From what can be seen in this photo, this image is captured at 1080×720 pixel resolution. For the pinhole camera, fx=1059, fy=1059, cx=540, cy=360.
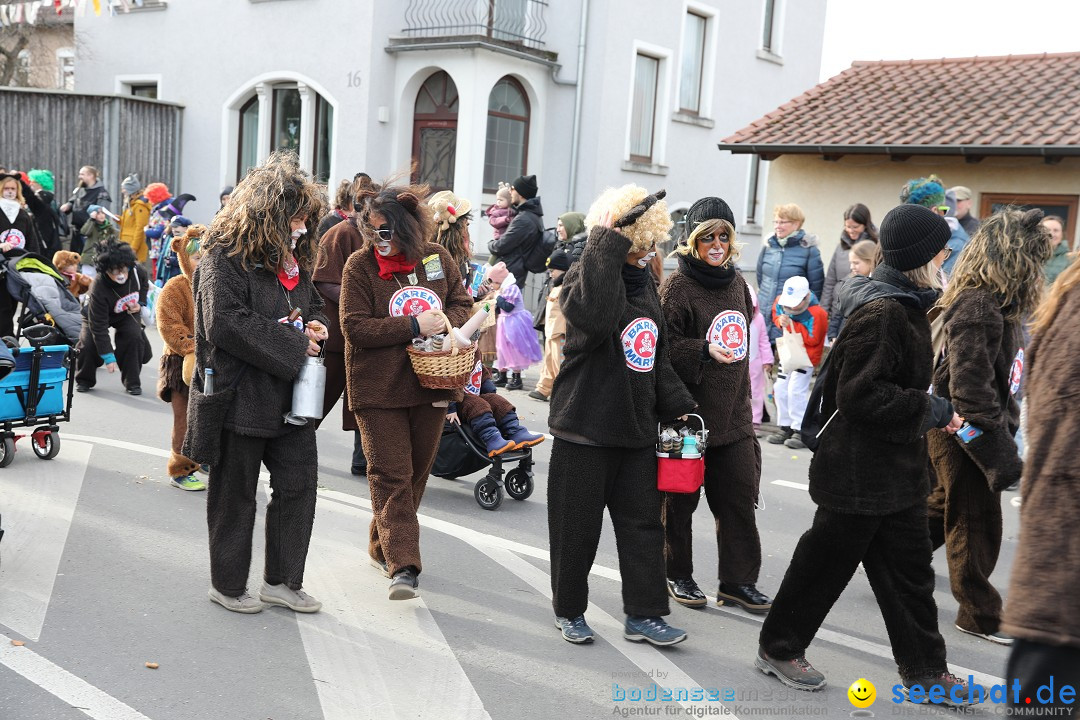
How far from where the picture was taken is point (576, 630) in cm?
473

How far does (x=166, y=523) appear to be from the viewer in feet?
20.0

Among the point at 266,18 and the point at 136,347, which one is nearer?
the point at 136,347

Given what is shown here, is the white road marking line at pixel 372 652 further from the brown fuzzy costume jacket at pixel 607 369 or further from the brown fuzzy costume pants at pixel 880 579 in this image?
the brown fuzzy costume pants at pixel 880 579

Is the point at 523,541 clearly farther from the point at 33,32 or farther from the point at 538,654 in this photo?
the point at 33,32

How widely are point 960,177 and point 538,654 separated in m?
11.5

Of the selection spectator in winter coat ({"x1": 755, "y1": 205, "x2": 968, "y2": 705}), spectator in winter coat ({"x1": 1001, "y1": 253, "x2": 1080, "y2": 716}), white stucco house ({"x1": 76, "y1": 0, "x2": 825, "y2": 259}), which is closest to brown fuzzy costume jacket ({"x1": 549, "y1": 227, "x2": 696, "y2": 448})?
spectator in winter coat ({"x1": 755, "y1": 205, "x2": 968, "y2": 705})

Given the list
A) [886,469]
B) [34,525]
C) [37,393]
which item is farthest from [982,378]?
[37,393]

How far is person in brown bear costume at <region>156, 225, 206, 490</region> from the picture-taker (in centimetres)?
662

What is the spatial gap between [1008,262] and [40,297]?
6.86m

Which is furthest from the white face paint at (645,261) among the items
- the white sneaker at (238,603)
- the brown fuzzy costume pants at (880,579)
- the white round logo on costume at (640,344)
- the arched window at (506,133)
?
the arched window at (506,133)

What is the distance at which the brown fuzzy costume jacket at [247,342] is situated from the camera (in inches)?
182

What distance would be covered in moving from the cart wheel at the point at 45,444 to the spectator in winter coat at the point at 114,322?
232cm

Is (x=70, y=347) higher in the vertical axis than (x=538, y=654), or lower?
higher

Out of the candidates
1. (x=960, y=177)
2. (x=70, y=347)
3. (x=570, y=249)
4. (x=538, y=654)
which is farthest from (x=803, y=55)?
(x=538, y=654)
